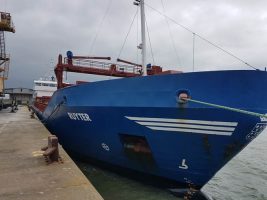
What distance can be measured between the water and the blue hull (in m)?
0.47

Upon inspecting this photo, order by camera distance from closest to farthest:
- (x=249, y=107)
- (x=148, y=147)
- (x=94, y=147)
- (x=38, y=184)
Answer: (x=38, y=184) < (x=249, y=107) < (x=148, y=147) < (x=94, y=147)

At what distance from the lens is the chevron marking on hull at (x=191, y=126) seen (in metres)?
6.67

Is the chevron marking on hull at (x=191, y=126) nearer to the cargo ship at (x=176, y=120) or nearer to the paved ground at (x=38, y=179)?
the cargo ship at (x=176, y=120)

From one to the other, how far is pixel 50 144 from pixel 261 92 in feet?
15.9

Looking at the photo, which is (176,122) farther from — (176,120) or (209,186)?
(209,186)

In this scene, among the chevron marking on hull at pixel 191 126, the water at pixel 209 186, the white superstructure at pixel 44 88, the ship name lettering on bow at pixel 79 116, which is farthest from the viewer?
the white superstructure at pixel 44 88

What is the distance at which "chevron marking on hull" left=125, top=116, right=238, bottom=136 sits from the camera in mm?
6668

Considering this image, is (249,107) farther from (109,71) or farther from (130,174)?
(109,71)

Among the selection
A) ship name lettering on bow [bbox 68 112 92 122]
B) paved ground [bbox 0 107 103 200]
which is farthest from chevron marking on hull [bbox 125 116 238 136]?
ship name lettering on bow [bbox 68 112 92 122]

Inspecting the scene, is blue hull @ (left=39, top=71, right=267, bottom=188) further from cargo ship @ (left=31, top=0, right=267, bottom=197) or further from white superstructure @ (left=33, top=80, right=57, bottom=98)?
white superstructure @ (left=33, top=80, right=57, bottom=98)

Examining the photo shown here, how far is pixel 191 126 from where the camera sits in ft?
22.6

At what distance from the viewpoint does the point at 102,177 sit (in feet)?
30.1

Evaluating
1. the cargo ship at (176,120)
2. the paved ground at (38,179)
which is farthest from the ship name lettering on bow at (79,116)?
the paved ground at (38,179)

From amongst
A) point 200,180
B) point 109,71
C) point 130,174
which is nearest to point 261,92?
point 200,180
